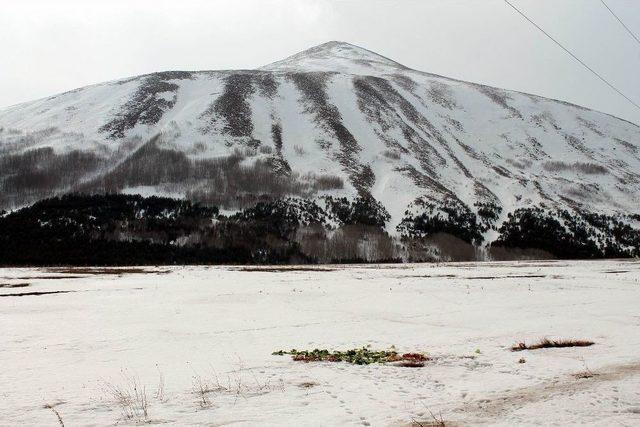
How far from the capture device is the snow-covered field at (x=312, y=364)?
1232 cm

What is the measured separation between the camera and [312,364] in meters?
17.8

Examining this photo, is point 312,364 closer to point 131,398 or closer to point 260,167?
point 131,398

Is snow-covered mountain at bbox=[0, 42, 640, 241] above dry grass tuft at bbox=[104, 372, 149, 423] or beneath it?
above

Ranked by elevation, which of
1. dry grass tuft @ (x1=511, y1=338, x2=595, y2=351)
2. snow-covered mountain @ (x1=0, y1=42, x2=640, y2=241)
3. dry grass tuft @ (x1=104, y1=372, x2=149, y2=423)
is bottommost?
dry grass tuft @ (x1=511, y1=338, x2=595, y2=351)

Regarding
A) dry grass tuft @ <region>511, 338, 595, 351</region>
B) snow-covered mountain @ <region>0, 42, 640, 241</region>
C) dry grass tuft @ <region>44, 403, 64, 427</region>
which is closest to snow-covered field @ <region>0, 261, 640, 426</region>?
dry grass tuft @ <region>44, 403, 64, 427</region>

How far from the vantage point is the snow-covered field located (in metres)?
12.3

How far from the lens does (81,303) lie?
37.7 m

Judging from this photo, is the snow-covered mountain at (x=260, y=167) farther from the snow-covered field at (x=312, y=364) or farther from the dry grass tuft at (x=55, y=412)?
the dry grass tuft at (x=55, y=412)

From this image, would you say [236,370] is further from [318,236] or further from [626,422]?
[318,236]

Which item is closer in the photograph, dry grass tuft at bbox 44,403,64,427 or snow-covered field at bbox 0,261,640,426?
dry grass tuft at bbox 44,403,64,427

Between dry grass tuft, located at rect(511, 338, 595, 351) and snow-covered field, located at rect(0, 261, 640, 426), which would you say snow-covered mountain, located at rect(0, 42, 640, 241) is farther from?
dry grass tuft, located at rect(511, 338, 595, 351)

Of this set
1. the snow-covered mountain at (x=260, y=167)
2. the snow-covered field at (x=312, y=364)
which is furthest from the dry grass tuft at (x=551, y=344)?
the snow-covered mountain at (x=260, y=167)

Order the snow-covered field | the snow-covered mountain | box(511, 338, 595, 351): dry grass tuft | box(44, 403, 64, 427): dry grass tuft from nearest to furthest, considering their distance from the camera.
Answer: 1. box(44, 403, 64, 427): dry grass tuft
2. the snow-covered field
3. box(511, 338, 595, 351): dry grass tuft
4. the snow-covered mountain

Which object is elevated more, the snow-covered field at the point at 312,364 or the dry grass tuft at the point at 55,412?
the dry grass tuft at the point at 55,412
